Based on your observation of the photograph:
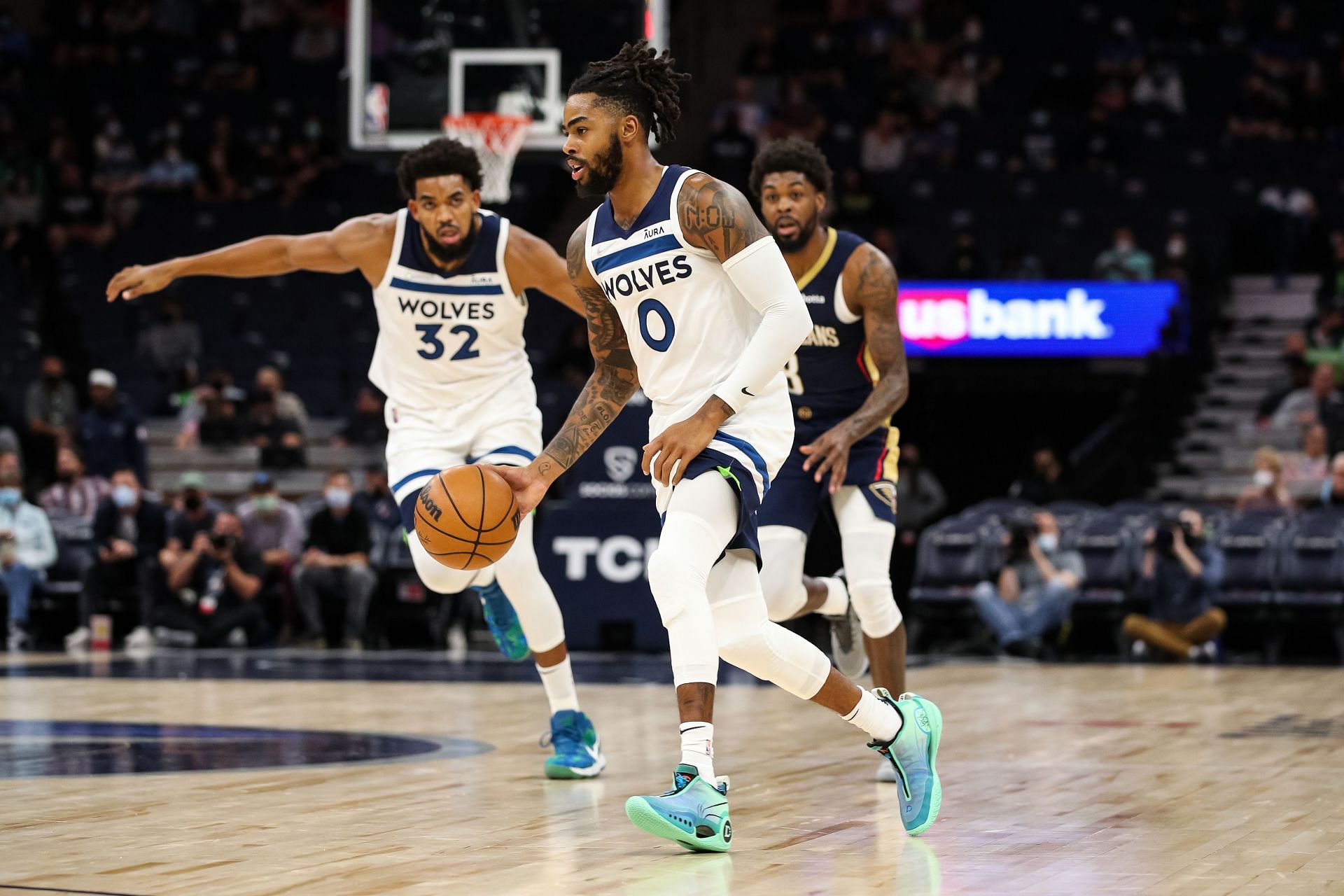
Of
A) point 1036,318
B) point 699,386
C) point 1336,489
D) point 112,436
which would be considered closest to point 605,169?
point 699,386

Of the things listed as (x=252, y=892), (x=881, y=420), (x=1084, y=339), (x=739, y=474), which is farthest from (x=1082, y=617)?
(x=252, y=892)

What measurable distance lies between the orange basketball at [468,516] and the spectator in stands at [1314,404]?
40.7 feet

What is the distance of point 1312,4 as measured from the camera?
2208cm

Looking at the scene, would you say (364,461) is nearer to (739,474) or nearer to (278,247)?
(278,247)

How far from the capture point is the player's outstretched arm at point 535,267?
21.8ft

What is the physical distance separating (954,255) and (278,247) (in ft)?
42.3

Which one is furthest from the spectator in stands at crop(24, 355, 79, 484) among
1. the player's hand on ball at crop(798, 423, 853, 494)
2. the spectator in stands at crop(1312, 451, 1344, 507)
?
the player's hand on ball at crop(798, 423, 853, 494)

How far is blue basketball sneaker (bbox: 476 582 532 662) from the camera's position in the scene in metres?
6.84

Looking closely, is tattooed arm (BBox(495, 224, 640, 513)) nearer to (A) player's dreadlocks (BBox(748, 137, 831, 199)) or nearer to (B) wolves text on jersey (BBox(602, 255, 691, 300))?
(B) wolves text on jersey (BBox(602, 255, 691, 300))

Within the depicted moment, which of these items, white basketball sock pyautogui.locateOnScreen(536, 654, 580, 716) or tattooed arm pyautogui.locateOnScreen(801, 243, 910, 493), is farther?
white basketball sock pyautogui.locateOnScreen(536, 654, 580, 716)

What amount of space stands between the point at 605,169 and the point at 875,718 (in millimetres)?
1728

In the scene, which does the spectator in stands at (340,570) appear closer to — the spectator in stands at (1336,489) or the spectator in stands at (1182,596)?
the spectator in stands at (1182,596)

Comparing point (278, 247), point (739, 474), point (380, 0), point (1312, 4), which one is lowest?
point (739, 474)

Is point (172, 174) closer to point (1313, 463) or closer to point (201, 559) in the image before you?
point (201, 559)
